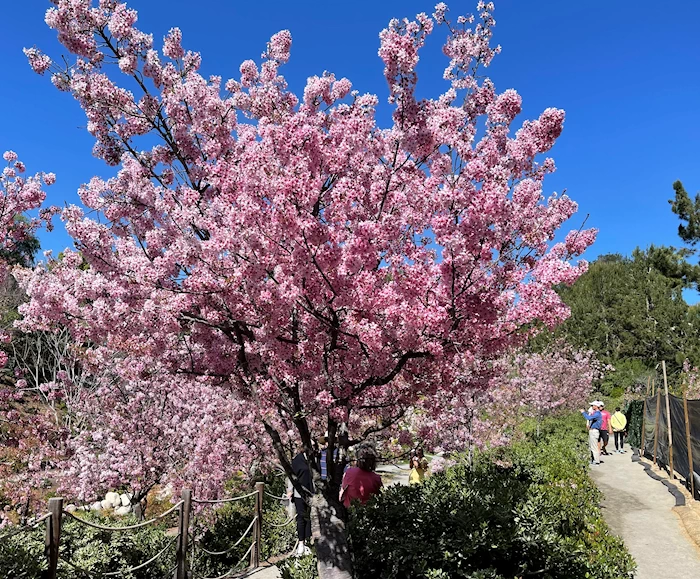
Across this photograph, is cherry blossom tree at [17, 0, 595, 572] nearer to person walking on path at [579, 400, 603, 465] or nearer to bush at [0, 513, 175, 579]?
bush at [0, 513, 175, 579]

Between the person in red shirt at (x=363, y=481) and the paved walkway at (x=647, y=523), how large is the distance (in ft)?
11.3

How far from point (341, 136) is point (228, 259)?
4.82ft

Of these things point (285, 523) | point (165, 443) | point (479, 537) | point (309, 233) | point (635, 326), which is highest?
point (635, 326)

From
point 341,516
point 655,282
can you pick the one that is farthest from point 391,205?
point 655,282

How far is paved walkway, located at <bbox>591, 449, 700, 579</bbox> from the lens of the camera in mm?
7234

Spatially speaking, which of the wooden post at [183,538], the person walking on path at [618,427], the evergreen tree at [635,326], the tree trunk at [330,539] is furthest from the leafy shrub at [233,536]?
the evergreen tree at [635,326]

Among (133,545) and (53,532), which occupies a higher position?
(53,532)

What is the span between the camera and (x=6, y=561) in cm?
514

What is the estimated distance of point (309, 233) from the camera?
3.82m

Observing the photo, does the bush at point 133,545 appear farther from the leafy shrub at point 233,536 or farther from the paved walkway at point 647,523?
the paved walkway at point 647,523

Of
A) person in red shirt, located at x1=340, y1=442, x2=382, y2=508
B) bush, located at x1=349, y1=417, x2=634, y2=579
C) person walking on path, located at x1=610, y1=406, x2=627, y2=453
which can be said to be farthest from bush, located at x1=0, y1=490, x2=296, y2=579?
person walking on path, located at x1=610, y1=406, x2=627, y2=453

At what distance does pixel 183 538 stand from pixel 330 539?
2.44 m

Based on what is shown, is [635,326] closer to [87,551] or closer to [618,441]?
[618,441]

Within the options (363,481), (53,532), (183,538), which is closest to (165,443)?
(183,538)
